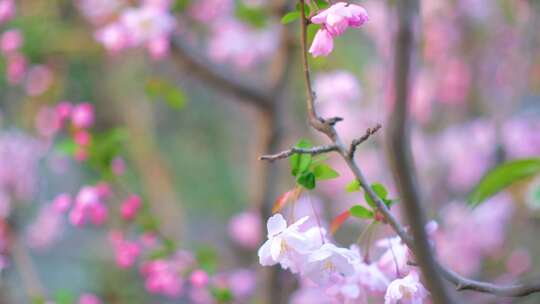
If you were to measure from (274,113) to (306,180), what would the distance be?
3.11 feet

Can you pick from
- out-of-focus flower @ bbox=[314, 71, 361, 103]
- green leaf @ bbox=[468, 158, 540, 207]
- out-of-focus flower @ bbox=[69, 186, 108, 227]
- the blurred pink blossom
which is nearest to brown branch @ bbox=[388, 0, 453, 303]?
green leaf @ bbox=[468, 158, 540, 207]

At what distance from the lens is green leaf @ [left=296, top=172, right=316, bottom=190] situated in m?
0.75

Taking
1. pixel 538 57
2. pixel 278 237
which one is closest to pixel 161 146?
pixel 538 57

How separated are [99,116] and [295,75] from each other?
1.18m

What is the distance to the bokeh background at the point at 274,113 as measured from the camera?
1.72m

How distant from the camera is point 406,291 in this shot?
0.73m

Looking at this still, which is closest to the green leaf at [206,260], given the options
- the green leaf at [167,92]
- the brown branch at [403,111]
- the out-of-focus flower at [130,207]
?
the out-of-focus flower at [130,207]

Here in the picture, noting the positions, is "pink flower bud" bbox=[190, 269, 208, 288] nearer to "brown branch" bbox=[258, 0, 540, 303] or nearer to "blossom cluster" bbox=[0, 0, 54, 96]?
"brown branch" bbox=[258, 0, 540, 303]

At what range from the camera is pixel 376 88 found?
2.52 metres

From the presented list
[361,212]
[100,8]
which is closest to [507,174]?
[361,212]

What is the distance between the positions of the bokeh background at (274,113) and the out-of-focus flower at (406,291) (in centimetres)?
52

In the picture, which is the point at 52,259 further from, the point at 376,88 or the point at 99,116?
the point at 376,88

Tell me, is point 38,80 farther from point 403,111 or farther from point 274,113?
point 403,111

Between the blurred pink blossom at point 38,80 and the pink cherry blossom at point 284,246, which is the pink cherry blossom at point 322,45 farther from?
the blurred pink blossom at point 38,80
